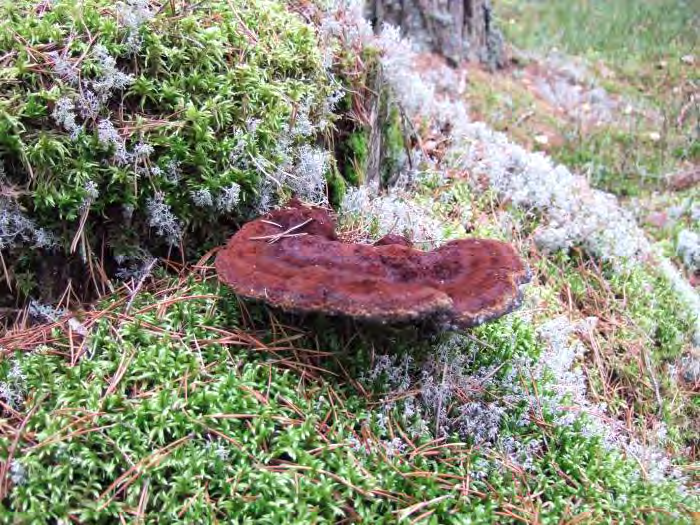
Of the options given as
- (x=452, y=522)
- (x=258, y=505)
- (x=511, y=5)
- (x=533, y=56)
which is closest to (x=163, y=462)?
(x=258, y=505)

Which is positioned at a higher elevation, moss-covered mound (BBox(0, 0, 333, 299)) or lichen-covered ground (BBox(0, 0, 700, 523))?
moss-covered mound (BBox(0, 0, 333, 299))

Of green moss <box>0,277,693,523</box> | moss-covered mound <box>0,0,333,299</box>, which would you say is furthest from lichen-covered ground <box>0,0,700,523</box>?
moss-covered mound <box>0,0,333,299</box>

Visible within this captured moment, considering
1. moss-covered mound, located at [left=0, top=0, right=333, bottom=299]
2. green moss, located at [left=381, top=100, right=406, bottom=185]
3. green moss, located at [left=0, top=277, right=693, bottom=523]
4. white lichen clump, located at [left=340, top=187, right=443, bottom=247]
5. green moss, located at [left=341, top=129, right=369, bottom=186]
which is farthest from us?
green moss, located at [left=381, top=100, right=406, bottom=185]

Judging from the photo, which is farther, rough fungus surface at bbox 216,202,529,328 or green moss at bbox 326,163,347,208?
green moss at bbox 326,163,347,208

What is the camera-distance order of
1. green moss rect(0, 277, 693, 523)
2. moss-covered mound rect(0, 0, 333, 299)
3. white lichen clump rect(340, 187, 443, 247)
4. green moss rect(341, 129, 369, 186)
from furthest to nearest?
green moss rect(341, 129, 369, 186), white lichen clump rect(340, 187, 443, 247), moss-covered mound rect(0, 0, 333, 299), green moss rect(0, 277, 693, 523)

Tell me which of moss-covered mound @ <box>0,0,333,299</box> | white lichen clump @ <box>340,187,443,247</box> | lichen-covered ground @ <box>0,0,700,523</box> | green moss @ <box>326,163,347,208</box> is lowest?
lichen-covered ground @ <box>0,0,700,523</box>

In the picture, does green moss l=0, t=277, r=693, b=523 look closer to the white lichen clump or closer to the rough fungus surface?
the rough fungus surface
